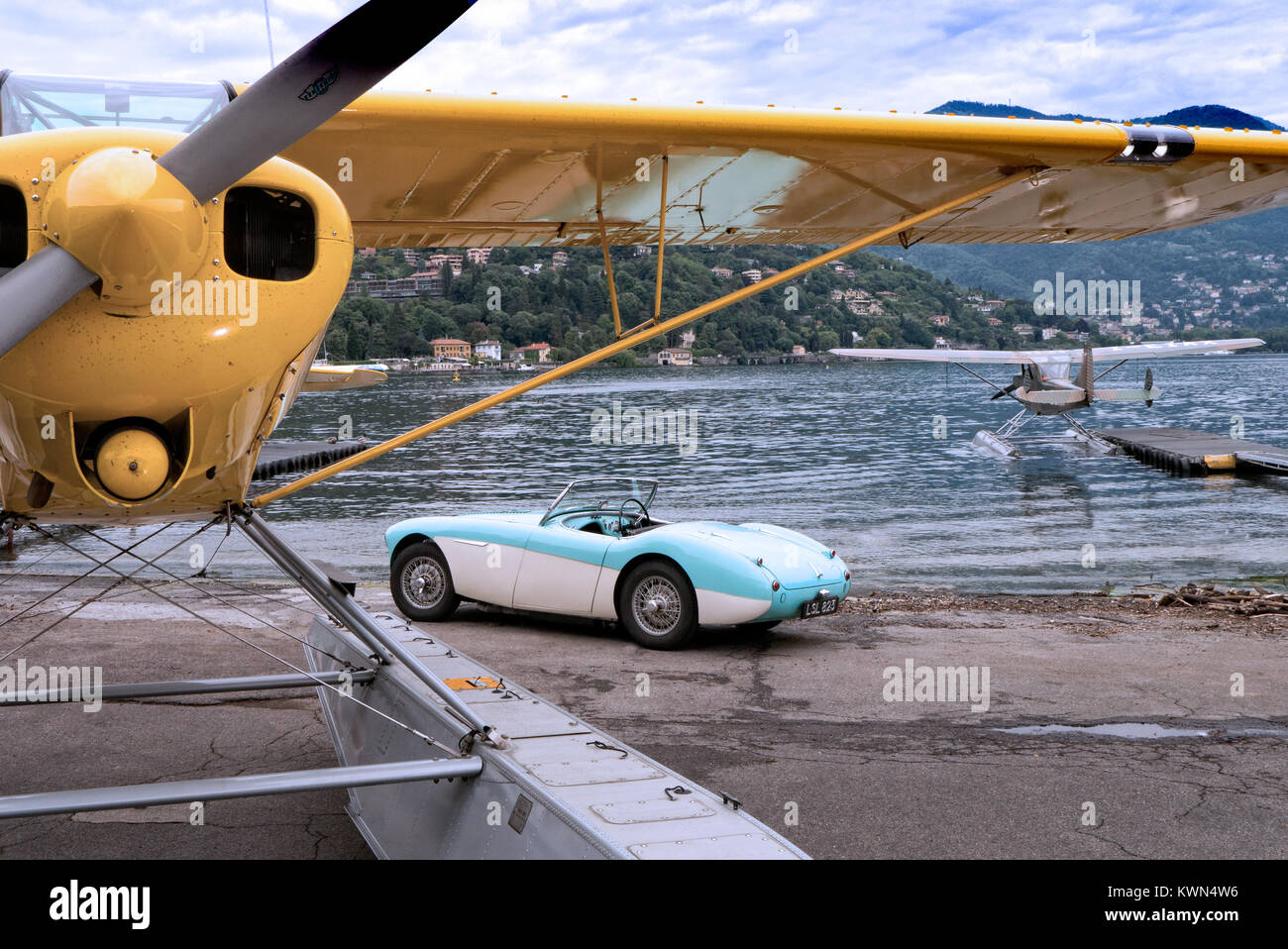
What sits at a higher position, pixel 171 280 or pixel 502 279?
pixel 502 279

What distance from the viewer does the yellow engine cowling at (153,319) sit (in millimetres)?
3203

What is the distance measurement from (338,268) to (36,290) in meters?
1.00

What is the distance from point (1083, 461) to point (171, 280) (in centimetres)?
3821

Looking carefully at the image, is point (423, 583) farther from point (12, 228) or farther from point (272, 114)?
point (272, 114)

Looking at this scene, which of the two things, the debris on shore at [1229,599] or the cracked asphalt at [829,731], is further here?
the debris on shore at [1229,599]

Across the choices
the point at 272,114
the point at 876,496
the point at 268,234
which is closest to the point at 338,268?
the point at 268,234

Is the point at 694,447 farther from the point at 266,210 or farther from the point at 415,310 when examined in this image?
the point at 266,210

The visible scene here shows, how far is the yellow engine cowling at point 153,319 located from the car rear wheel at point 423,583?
5.75 metres

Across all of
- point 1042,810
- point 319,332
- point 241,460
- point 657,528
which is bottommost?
point 1042,810

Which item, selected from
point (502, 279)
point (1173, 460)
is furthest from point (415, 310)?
point (1173, 460)

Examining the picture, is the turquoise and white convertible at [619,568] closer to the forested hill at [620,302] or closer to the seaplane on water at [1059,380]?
the forested hill at [620,302]

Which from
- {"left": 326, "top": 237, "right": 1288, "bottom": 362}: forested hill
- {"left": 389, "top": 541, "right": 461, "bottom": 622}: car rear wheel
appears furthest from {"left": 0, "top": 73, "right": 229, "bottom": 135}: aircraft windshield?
{"left": 389, "top": 541, "right": 461, "bottom": 622}: car rear wheel

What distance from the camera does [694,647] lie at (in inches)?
346

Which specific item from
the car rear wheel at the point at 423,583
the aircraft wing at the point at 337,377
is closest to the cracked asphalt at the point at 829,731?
the car rear wheel at the point at 423,583
